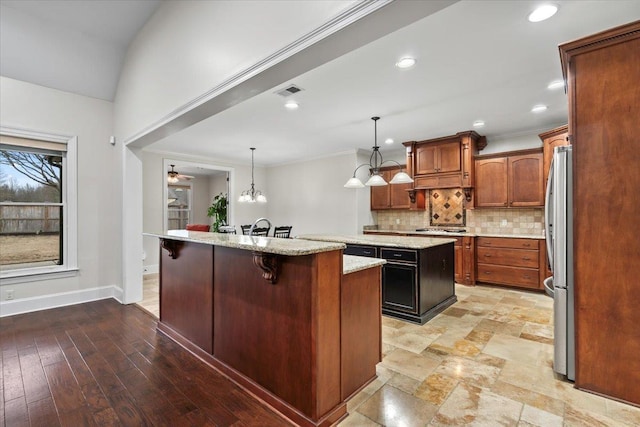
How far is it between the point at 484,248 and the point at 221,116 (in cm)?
467

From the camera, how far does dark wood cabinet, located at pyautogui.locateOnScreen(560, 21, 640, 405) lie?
1854mm

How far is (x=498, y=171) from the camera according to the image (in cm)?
514

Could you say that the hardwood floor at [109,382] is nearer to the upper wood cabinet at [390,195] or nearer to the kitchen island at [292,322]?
the kitchen island at [292,322]

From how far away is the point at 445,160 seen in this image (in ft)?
17.9

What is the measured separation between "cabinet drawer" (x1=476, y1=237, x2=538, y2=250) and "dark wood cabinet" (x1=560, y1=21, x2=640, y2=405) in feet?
9.70

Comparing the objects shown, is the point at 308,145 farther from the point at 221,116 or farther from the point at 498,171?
the point at 498,171

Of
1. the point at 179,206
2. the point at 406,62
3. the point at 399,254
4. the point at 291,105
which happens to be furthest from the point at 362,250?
the point at 179,206

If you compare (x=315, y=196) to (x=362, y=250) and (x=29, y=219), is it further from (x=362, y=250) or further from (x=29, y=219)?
(x=29, y=219)

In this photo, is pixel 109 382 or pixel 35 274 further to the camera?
pixel 35 274

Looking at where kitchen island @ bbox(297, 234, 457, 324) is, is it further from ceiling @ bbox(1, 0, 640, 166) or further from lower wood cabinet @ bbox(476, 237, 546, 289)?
ceiling @ bbox(1, 0, 640, 166)

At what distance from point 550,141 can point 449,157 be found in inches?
57.3

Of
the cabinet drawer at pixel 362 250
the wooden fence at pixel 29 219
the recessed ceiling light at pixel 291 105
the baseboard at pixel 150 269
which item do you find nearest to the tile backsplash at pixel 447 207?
the cabinet drawer at pixel 362 250

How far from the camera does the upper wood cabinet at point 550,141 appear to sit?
431 centimetres

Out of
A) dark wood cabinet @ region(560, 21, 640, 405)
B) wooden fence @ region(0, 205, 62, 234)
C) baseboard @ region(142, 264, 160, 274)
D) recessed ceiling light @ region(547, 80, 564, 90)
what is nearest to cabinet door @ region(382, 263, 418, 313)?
dark wood cabinet @ region(560, 21, 640, 405)
